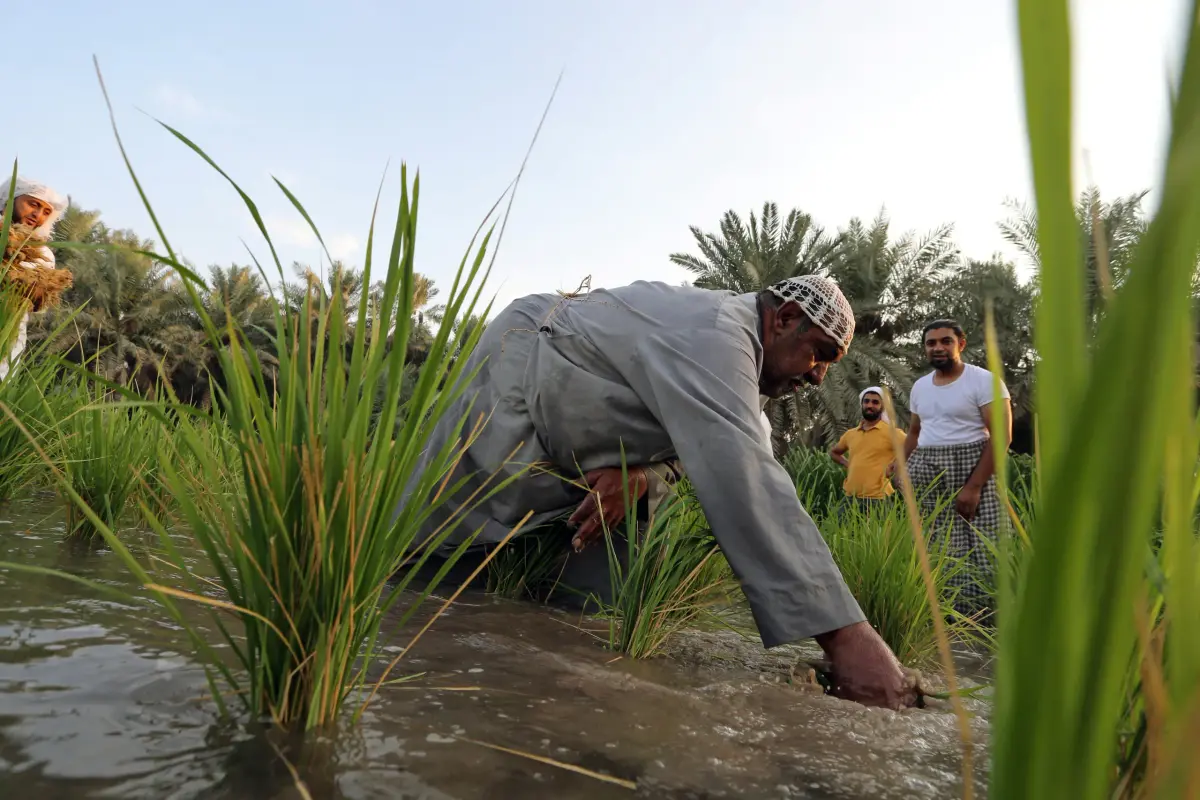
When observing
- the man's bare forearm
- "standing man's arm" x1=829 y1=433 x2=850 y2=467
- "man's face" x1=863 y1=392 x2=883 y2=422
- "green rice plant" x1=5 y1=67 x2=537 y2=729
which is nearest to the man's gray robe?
"green rice plant" x1=5 y1=67 x2=537 y2=729

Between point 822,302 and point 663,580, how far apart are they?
44.3 inches

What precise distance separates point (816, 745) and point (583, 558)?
60.0 inches

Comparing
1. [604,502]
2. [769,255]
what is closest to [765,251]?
[769,255]

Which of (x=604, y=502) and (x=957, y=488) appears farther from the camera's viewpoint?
(x=957, y=488)

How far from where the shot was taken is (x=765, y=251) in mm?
17719

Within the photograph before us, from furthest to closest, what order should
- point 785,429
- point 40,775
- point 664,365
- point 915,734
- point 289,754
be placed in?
1. point 785,429
2. point 664,365
3. point 915,734
4. point 289,754
5. point 40,775

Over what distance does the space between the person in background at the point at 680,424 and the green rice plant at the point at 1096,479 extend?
1.37 metres

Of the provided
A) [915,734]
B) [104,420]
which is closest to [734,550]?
[915,734]

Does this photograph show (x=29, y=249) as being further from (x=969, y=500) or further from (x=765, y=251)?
(x=765, y=251)

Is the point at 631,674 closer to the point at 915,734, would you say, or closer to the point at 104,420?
the point at 915,734

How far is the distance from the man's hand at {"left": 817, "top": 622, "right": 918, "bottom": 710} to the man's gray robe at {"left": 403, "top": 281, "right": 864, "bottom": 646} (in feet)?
0.14

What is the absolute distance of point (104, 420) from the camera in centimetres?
292

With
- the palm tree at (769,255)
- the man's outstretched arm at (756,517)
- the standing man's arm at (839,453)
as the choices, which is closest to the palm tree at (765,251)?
the palm tree at (769,255)

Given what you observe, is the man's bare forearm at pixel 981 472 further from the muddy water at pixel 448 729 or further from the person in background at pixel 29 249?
the person in background at pixel 29 249
